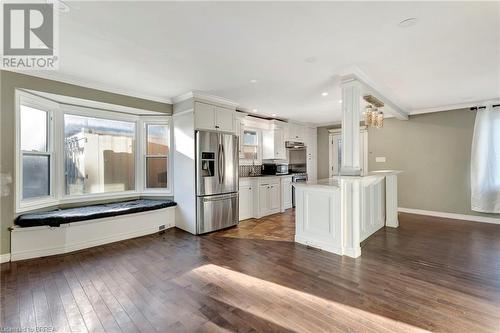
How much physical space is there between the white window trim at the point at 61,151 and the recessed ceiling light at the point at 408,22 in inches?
155

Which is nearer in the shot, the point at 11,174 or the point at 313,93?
the point at 11,174

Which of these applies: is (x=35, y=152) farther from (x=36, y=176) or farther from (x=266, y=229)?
(x=266, y=229)

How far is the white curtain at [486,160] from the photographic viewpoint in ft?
15.1

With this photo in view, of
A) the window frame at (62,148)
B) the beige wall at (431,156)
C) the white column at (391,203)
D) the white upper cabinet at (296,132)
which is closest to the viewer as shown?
the window frame at (62,148)

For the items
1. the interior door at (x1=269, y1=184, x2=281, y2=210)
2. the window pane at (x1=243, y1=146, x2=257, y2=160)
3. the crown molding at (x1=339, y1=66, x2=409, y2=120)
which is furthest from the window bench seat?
the crown molding at (x1=339, y1=66, x2=409, y2=120)

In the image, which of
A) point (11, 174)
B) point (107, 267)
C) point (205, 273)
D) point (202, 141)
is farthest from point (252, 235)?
point (11, 174)

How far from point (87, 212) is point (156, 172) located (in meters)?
1.44

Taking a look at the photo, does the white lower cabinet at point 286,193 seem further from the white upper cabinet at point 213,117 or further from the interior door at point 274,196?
the white upper cabinet at point 213,117

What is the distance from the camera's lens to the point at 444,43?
2.40 meters

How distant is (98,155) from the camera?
4184mm

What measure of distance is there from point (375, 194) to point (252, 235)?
2.36 metres

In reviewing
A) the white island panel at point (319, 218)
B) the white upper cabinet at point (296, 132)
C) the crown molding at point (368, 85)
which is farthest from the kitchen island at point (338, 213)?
the white upper cabinet at point (296, 132)

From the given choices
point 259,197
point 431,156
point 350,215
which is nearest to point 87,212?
point 259,197

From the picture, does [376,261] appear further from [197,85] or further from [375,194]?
[197,85]
